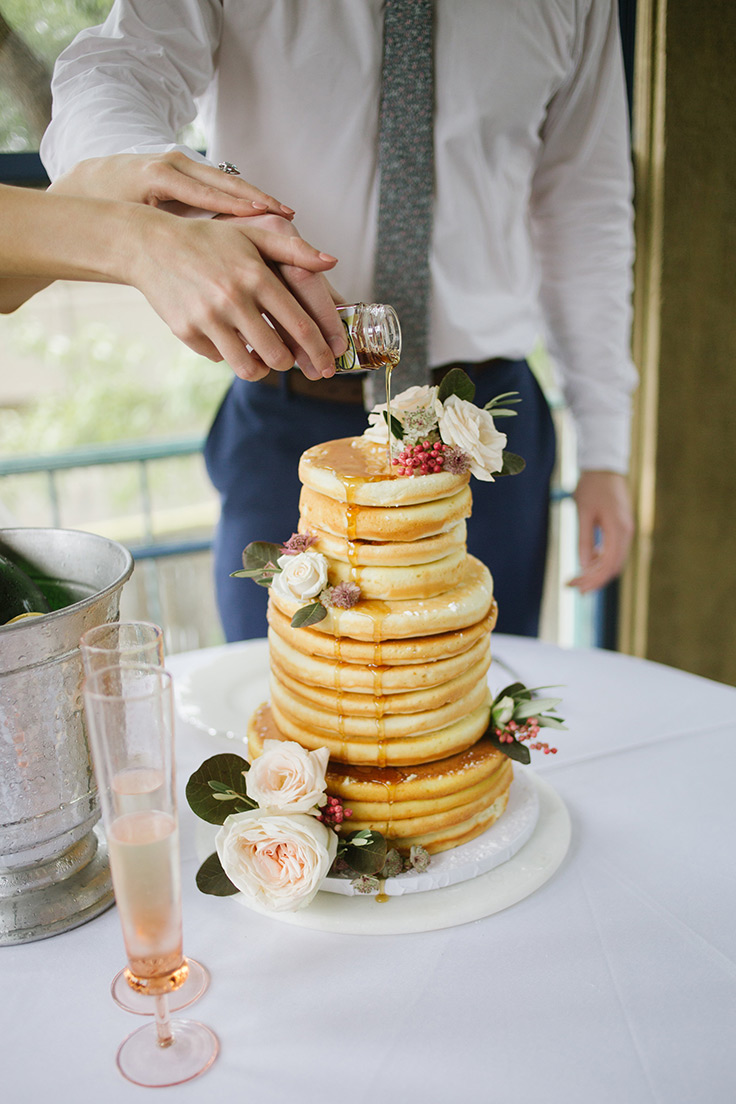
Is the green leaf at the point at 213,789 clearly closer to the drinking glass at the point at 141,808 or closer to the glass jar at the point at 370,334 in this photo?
the drinking glass at the point at 141,808

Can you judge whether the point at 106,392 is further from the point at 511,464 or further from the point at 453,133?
the point at 511,464

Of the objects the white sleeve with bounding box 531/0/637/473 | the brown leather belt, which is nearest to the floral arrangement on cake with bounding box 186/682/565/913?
the brown leather belt

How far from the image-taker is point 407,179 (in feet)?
4.92

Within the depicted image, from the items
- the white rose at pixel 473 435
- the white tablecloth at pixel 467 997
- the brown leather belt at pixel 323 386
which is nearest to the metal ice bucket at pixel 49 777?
the white tablecloth at pixel 467 997

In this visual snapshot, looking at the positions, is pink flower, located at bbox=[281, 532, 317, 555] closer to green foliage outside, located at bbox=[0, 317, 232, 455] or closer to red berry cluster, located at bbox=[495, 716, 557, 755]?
red berry cluster, located at bbox=[495, 716, 557, 755]

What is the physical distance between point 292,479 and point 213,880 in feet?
3.45

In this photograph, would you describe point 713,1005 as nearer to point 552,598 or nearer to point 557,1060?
point 557,1060

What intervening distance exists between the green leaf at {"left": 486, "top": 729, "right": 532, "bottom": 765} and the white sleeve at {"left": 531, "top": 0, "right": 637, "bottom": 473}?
1.13m

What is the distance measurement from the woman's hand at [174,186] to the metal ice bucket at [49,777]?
39cm

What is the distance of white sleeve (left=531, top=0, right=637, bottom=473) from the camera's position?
1659 millimetres

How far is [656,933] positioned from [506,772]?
0.76ft

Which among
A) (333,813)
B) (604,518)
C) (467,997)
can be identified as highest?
(604,518)

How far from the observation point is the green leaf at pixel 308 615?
834 millimetres

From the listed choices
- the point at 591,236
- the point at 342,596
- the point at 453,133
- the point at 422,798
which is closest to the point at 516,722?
the point at 422,798
